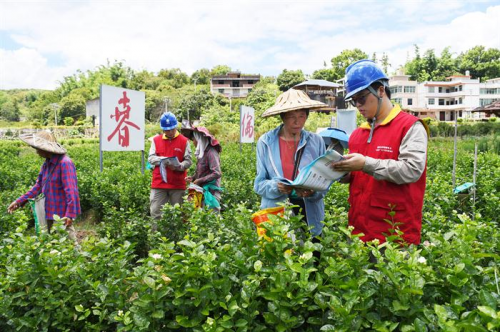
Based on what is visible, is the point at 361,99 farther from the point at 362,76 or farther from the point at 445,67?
the point at 445,67

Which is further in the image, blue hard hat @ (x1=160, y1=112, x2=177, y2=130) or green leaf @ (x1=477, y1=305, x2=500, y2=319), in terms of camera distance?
blue hard hat @ (x1=160, y1=112, x2=177, y2=130)

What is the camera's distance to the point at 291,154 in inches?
109

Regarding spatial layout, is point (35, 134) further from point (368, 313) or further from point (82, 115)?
point (82, 115)

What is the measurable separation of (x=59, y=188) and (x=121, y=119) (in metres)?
3.10

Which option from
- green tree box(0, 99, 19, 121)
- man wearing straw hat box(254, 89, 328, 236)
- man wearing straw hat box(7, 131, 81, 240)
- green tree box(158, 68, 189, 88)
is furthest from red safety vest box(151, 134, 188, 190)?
green tree box(0, 99, 19, 121)

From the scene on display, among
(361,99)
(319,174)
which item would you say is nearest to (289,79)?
(361,99)

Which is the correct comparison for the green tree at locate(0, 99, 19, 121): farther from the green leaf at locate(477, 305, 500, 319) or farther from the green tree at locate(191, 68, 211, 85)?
the green leaf at locate(477, 305, 500, 319)

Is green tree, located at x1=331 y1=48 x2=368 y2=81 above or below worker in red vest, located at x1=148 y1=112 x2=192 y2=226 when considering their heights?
above

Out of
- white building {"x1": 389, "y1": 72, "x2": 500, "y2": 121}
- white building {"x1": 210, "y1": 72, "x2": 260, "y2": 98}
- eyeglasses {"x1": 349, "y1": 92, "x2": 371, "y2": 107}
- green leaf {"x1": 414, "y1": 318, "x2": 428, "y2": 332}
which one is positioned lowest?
green leaf {"x1": 414, "y1": 318, "x2": 428, "y2": 332}

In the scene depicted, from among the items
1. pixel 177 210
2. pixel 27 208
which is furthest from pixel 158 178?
pixel 27 208

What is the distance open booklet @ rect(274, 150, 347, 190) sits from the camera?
7.27 feet

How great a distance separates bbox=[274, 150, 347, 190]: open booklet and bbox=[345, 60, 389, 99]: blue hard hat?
390mm

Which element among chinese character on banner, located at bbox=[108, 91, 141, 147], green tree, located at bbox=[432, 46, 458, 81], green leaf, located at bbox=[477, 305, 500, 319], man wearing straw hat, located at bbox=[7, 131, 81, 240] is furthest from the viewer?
green tree, located at bbox=[432, 46, 458, 81]

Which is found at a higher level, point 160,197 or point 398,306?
point 160,197
